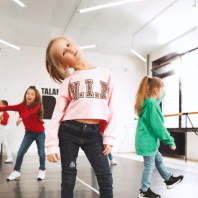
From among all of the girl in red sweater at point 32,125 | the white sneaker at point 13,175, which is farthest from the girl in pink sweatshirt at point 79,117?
the white sneaker at point 13,175

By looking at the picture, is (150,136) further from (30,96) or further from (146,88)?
(30,96)

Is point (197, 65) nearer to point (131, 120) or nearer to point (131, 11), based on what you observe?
point (131, 11)

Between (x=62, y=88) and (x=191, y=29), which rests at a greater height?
(x=191, y=29)

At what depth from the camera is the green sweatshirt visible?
77.9 inches

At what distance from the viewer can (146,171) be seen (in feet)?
6.59

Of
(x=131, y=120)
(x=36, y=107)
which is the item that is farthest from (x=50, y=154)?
(x=131, y=120)

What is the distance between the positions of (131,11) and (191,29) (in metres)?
1.88

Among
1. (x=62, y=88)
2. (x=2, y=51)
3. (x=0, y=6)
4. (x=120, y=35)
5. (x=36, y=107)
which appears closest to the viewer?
(x=62, y=88)

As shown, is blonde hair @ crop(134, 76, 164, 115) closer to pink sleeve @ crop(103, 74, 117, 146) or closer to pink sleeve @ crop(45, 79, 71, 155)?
pink sleeve @ crop(103, 74, 117, 146)

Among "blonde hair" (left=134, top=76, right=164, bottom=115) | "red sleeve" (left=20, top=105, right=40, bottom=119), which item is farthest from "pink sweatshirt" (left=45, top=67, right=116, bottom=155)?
"red sleeve" (left=20, top=105, right=40, bottom=119)

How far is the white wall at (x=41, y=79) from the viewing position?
7.49 metres

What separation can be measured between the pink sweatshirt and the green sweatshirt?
78 centimetres

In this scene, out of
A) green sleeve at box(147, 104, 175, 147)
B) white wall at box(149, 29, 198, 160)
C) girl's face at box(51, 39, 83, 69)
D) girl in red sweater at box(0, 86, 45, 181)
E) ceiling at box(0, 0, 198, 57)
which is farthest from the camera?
white wall at box(149, 29, 198, 160)

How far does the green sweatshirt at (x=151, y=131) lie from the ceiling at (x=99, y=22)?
3083 mm
